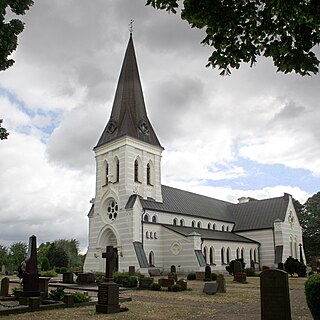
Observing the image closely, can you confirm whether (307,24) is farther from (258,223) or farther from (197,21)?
(258,223)

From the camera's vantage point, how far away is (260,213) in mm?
49562

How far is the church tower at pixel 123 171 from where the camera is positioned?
3706cm

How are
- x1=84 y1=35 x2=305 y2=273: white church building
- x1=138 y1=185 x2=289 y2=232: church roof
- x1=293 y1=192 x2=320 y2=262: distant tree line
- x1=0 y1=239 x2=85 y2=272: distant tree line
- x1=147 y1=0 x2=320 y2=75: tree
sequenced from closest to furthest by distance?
x1=147 y1=0 x2=320 y2=75: tree
x1=84 y1=35 x2=305 y2=273: white church building
x1=138 y1=185 x2=289 y2=232: church roof
x1=0 y1=239 x2=85 y2=272: distant tree line
x1=293 y1=192 x2=320 y2=262: distant tree line

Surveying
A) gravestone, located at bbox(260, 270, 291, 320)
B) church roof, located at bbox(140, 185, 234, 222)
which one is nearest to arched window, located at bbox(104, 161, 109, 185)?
church roof, located at bbox(140, 185, 234, 222)

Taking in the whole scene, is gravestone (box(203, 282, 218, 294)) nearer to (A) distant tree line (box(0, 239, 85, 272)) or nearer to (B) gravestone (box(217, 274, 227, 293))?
(B) gravestone (box(217, 274, 227, 293))

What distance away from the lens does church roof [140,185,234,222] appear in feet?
130

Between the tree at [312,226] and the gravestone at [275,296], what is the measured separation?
54208 millimetres

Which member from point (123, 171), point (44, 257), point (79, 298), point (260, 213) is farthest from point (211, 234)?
point (79, 298)

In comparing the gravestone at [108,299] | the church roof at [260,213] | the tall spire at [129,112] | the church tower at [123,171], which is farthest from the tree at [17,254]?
the gravestone at [108,299]

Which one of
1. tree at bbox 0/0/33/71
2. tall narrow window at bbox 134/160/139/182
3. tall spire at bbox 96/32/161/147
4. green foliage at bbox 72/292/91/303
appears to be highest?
tall spire at bbox 96/32/161/147

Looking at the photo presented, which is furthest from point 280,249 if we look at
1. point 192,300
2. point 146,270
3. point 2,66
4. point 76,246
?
point 76,246

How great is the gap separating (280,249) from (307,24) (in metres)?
41.5

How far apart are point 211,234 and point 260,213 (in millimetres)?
10671

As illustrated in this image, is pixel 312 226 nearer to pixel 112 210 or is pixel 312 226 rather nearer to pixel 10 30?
pixel 112 210
